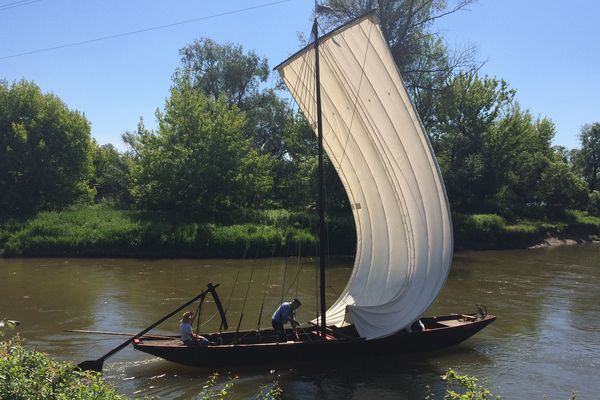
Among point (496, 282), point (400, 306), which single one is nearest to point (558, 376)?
point (400, 306)

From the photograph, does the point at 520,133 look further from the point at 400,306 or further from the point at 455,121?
the point at 400,306

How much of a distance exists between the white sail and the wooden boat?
0.09ft

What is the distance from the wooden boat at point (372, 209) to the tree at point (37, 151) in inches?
1127

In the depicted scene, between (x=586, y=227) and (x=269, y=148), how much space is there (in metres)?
29.0

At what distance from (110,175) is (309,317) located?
35.0 metres

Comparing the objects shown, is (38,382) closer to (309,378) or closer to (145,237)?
(309,378)

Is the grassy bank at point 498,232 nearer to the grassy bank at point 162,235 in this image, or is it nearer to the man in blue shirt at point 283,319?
the grassy bank at point 162,235

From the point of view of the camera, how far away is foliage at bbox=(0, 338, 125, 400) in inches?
251

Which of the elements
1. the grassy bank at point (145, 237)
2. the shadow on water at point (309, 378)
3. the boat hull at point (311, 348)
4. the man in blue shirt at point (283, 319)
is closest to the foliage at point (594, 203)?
the grassy bank at point (145, 237)

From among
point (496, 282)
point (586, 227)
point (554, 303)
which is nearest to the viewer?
point (554, 303)

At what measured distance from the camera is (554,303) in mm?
22016

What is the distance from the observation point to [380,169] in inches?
577

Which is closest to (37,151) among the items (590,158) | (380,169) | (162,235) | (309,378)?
(162,235)

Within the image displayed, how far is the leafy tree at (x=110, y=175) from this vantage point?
47.3 metres
